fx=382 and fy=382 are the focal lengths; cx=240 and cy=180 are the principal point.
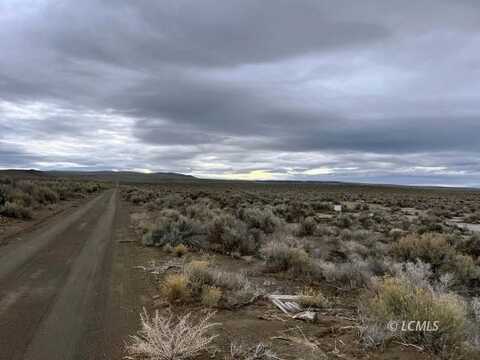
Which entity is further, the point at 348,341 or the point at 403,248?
the point at 403,248

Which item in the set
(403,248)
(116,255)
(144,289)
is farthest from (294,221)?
(144,289)

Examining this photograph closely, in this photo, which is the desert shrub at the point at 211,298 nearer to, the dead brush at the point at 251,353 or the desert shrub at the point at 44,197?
the dead brush at the point at 251,353

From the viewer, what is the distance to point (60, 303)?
700cm

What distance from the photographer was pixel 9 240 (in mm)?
13938

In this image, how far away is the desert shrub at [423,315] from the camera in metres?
4.56

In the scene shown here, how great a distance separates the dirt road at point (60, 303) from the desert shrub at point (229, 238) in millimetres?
3730

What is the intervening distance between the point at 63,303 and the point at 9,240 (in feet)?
28.4

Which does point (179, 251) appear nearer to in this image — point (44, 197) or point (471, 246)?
point (471, 246)

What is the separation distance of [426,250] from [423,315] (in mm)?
7054

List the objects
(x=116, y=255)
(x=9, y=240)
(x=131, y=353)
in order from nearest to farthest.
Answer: (x=131, y=353)
(x=116, y=255)
(x=9, y=240)

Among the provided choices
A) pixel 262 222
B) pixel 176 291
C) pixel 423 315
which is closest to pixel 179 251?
pixel 176 291

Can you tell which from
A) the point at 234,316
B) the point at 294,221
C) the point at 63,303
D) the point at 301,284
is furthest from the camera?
the point at 294,221

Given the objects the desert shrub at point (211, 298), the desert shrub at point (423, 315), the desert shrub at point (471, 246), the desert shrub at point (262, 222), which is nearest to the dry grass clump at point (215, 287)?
the desert shrub at point (211, 298)

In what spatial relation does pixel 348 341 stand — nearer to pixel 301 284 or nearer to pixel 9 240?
pixel 301 284
